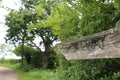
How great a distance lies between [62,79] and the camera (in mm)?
4125

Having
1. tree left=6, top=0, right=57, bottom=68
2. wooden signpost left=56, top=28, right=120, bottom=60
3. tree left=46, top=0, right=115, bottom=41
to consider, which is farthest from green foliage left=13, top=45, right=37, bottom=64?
wooden signpost left=56, top=28, right=120, bottom=60

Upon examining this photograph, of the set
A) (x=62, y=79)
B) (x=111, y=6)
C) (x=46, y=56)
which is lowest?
(x=62, y=79)

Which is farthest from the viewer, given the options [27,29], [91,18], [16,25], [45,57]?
[45,57]

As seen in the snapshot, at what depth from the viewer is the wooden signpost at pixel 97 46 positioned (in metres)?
1.45

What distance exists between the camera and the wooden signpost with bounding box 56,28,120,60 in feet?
4.75

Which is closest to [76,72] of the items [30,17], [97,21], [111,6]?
[97,21]

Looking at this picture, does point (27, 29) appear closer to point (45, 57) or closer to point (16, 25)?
point (16, 25)

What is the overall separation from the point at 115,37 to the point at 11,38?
2363 centimetres

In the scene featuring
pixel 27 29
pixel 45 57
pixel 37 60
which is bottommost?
pixel 37 60

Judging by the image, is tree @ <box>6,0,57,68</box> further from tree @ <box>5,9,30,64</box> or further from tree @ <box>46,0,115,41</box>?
tree @ <box>46,0,115,41</box>

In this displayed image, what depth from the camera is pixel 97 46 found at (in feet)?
5.40

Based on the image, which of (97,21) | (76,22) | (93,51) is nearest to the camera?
(93,51)

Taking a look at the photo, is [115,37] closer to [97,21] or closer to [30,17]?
[97,21]

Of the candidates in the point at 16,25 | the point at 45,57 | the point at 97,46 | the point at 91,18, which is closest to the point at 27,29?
the point at 16,25
